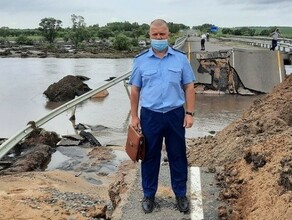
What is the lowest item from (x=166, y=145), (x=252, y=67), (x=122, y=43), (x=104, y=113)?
(x=104, y=113)

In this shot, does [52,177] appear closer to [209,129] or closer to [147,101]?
[147,101]

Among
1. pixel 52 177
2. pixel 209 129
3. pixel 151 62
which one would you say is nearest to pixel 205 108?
pixel 209 129

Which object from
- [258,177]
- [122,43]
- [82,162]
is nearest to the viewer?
[258,177]

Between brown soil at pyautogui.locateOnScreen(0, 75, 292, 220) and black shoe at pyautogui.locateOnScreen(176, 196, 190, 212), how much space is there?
0.34m

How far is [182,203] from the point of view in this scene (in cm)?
480

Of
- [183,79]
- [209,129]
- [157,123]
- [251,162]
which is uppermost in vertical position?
[183,79]

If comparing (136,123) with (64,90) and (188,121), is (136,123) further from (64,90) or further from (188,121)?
(64,90)

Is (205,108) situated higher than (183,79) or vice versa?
(183,79)

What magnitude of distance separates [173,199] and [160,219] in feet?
1.61

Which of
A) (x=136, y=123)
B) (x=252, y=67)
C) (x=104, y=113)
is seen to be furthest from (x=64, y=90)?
(x=136, y=123)

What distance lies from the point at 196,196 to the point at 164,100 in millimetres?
1177

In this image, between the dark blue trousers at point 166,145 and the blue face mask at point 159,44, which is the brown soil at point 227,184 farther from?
the blue face mask at point 159,44

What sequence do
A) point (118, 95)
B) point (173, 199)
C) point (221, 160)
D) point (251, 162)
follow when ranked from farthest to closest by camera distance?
1. point (118, 95)
2. point (221, 160)
3. point (251, 162)
4. point (173, 199)

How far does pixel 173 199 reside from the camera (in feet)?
16.7
